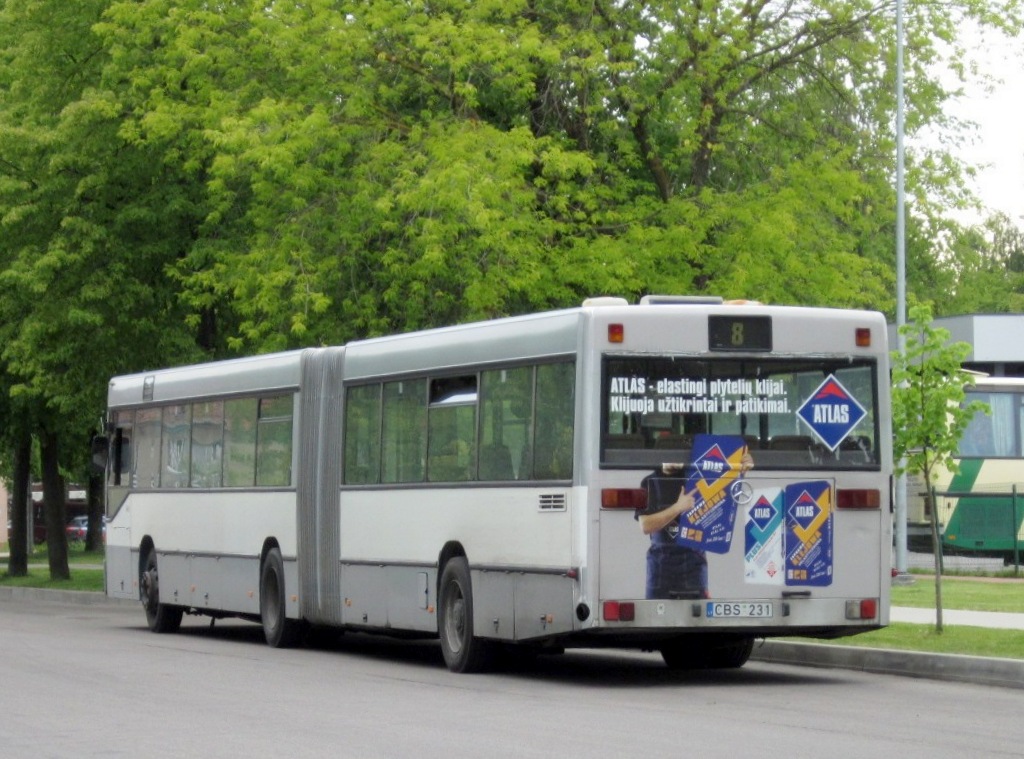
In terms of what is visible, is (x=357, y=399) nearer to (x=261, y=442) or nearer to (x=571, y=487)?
(x=261, y=442)

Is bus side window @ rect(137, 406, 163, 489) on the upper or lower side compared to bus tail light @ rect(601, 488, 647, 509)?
upper

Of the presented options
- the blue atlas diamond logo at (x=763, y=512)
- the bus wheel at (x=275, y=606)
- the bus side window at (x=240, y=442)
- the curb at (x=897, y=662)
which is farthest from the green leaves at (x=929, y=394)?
the bus side window at (x=240, y=442)

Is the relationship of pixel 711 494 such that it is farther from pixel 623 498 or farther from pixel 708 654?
pixel 708 654

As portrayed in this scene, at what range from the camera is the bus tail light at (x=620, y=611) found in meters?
15.3

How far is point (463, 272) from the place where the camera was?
91.4 feet

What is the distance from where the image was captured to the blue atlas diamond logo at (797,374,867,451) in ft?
52.6

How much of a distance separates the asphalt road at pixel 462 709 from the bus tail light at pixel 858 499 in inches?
54.4

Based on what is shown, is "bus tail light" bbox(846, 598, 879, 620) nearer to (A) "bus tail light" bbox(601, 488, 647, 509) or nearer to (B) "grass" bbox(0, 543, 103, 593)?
(A) "bus tail light" bbox(601, 488, 647, 509)

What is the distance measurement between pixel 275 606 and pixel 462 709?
27.0 feet

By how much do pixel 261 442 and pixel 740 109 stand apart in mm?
11068

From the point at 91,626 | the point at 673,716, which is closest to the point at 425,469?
the point at 673,716

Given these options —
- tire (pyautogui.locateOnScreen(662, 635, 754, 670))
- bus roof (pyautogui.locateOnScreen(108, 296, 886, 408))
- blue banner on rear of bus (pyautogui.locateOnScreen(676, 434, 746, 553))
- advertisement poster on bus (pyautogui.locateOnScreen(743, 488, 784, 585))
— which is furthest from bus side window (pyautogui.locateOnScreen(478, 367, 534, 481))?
tire (pyautogui.locateOnScreen(662, 635, 754, 670))

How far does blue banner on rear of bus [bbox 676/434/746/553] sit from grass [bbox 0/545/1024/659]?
267 cm

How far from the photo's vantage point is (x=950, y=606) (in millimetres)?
23922
